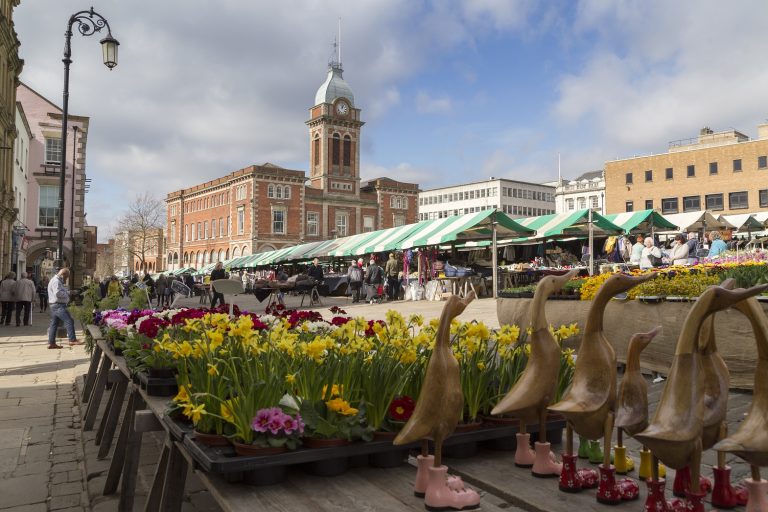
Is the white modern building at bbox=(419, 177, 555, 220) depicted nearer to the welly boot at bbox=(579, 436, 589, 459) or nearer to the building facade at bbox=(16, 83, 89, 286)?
the building facade at bbox=(16, 83, 89, 286)

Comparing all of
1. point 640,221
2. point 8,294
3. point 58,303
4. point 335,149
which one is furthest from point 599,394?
point 335,149

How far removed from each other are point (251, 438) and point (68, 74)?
14336mm

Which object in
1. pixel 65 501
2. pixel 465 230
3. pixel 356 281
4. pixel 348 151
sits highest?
pixel 348 151

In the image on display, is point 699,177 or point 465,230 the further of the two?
point 699,177

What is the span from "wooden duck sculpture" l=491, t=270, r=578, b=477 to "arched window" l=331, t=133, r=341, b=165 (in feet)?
228

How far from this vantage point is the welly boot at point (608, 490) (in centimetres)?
178

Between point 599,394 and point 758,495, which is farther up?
point 599,394

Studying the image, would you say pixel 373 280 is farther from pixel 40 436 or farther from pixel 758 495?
pixel 758 495

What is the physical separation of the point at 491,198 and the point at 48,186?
237 feet

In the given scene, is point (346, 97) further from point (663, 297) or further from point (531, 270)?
point (663, 297)

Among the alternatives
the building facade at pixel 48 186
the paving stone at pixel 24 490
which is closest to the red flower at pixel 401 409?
the paving stone at pixel 24 490

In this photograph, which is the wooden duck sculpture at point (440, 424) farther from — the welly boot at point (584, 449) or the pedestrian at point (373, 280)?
the pedestrian at point (373, 280)

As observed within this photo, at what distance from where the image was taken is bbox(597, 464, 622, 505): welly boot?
1777mm

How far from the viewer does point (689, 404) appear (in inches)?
56.7
